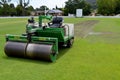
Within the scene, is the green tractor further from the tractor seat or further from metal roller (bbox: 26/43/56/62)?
the tractor seat

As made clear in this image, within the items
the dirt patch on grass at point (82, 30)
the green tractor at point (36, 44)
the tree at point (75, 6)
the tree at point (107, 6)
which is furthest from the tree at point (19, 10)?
the green tractor at point (36, 44)

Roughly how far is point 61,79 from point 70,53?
115 inches

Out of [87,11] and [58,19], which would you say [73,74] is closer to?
[58,19]

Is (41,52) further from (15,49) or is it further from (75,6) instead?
(75,6)

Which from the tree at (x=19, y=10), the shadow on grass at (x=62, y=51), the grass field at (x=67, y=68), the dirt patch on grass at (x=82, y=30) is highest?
the tree at (x=19, y=10)

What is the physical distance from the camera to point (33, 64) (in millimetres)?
6254

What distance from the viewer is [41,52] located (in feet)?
21.0

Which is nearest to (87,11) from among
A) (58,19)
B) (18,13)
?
(18,13)

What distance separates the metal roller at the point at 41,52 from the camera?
634 centimetres

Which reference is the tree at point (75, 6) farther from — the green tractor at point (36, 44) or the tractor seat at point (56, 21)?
the green tractor at point (36, 44)

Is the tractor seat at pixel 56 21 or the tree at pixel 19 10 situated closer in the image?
the tractor seat at pixel 56 21

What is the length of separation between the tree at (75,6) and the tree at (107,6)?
4418 mm

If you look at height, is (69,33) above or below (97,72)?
above

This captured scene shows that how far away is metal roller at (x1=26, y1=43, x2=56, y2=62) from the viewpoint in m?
6.34
